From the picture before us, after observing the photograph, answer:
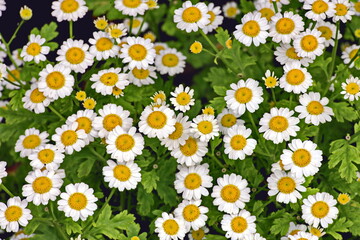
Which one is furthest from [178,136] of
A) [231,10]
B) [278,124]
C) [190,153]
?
[231,10]

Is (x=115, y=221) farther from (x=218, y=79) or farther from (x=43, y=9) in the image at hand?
(x=43, y=9)

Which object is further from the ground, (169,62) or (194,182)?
(169,62)

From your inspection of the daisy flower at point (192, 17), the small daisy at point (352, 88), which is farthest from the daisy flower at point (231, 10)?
the small daisy at point (352, 88)

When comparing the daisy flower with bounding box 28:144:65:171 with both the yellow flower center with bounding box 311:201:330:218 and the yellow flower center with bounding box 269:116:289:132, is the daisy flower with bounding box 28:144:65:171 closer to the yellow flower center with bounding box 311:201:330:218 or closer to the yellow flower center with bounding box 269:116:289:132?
the yellow flower center with bounding box 269:116:289:132

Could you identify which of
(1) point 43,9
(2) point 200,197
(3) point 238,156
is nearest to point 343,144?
(3) point 238,156

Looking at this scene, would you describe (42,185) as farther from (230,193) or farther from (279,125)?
(279,125)

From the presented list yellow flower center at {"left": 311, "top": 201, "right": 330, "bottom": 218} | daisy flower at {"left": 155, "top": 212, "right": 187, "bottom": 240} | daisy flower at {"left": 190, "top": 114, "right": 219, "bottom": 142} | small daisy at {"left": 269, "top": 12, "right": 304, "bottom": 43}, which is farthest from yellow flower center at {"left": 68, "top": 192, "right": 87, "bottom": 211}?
small daisy at {"left": 269, "top": 12, "right": 304, "bottom": 43}
